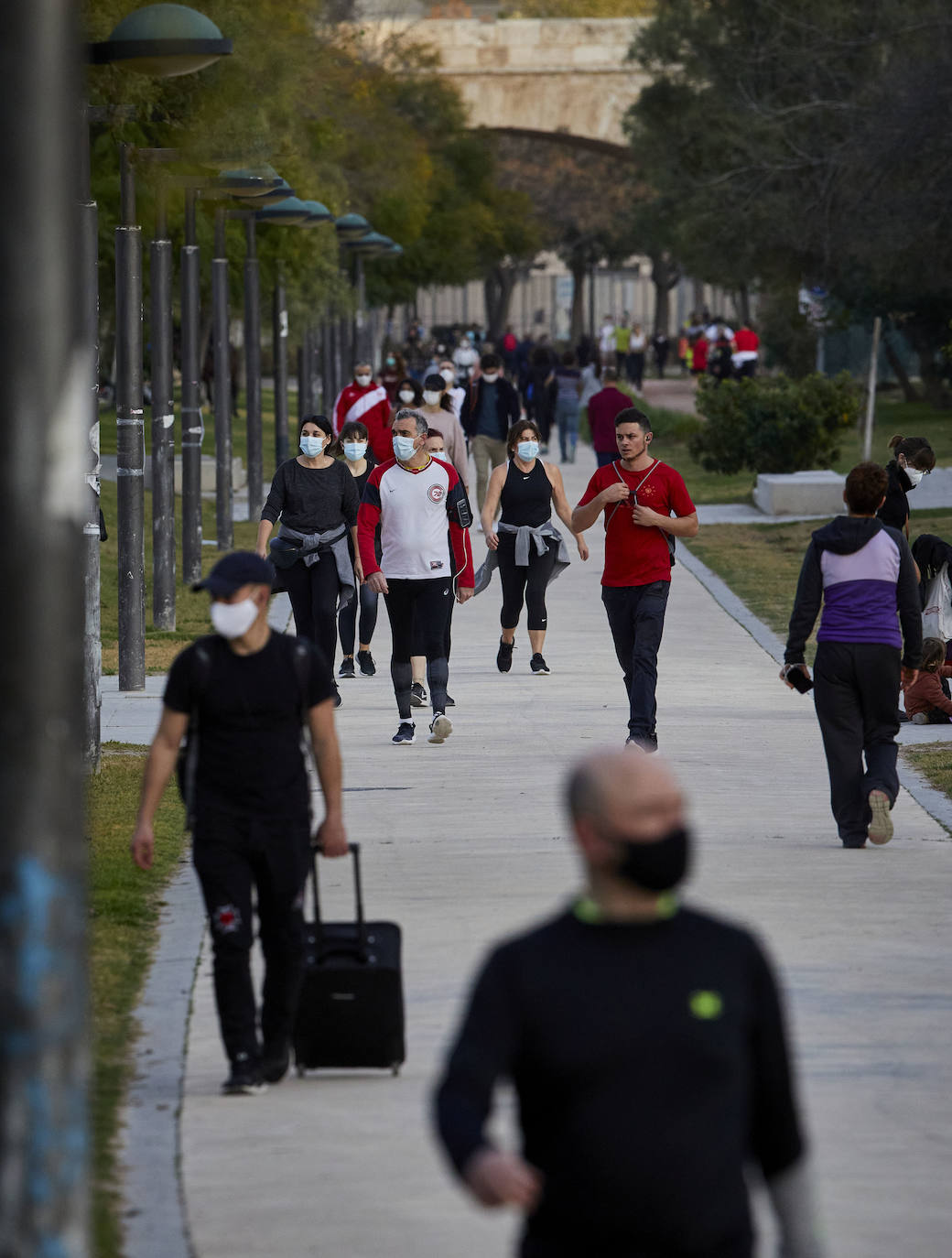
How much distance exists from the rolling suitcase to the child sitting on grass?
7192 millimetres

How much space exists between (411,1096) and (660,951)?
3.24 metres

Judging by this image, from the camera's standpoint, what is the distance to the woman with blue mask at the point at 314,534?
13.8 m

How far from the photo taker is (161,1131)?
6.43 meters

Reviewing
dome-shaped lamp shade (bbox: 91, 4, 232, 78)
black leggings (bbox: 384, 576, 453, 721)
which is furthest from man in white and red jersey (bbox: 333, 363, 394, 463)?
dome-shaped lamp shade (bbox: 91, 4, 232, 78)

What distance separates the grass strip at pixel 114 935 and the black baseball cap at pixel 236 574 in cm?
153

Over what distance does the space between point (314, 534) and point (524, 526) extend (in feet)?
8.25

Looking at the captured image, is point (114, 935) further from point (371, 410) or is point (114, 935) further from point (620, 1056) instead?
point (371, 410)

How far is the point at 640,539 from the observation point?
12.0 metres

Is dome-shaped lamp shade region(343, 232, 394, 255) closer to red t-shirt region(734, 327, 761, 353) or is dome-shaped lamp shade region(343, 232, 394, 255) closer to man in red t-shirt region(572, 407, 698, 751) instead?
red t-shirt region(734, 327, 761, 353)

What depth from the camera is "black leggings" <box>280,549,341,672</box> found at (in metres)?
13.9

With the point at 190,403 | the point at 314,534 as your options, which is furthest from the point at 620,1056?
the point at 190,403

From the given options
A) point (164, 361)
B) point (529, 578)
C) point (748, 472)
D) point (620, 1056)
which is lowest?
point (748, 472)

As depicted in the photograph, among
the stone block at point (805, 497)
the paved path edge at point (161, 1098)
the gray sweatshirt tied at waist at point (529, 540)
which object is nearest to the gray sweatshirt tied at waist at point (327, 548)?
the gray sweatshirt tied at waist at point (529, 540)

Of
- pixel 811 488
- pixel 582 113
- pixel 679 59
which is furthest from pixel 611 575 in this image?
pixel 582 113
